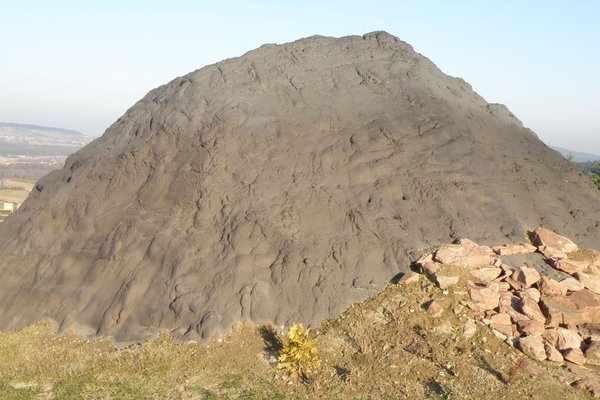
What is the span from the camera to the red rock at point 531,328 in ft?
32.2

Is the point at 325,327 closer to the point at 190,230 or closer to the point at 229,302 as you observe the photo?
the point at 229,302

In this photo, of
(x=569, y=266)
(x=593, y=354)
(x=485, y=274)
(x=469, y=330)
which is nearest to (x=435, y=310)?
(x=469, y=330)

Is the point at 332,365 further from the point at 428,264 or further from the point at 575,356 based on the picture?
the point at 575,356

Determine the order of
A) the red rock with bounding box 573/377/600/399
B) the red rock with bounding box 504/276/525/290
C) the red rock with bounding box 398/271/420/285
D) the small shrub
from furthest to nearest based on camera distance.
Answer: the red rock with bounding box 398/271/420/285
the red rock with bounding box 504/276/525/290
the small shrub
the red rock with bounding box 573/377/600/399

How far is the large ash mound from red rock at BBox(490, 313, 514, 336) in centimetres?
219

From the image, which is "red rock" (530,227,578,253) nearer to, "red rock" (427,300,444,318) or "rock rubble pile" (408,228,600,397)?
"rock rubble pile" (408,228,600,397)

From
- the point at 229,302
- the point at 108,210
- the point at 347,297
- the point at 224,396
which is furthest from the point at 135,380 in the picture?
the point at 108,210

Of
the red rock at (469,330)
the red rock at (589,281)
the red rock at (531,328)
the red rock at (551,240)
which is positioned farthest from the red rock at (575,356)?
the red rock at (551,240)

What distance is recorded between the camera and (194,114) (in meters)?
14.4

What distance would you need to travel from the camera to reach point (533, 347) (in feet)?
30.9

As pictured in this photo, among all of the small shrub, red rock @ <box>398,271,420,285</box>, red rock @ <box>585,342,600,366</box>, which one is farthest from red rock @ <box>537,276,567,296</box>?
the small shrub

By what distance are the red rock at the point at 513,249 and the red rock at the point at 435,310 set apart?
223 centimetres

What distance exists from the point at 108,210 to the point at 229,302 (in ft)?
15.3

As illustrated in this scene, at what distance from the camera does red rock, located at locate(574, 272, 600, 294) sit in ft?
35.4
